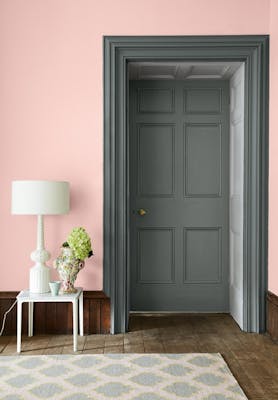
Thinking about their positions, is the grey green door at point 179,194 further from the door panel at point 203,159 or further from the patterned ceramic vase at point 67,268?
the patterned ceramic vase at point 67,268

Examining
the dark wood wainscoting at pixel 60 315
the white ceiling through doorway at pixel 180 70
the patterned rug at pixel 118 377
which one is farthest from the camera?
the white ceiling through doorway at pixel 180 70

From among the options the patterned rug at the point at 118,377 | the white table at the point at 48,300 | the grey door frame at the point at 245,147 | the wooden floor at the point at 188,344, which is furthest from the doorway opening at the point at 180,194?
the patterned rug at the point at 118,377

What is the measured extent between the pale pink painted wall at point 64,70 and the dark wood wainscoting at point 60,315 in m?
0.11

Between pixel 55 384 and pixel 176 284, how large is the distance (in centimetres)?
216

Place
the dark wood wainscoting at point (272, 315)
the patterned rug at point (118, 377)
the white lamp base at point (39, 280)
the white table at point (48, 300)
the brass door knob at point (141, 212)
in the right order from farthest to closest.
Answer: the brass door knob at point (141, 212) → the dark wood wainscoting at point (272, 315) → the white lamp base at point (39, 280) → the white table at point (48, 300) → the patterned rug at point (118, 377)

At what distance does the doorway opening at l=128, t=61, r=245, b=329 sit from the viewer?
502 centimetres

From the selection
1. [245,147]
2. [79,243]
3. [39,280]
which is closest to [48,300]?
[39,280]

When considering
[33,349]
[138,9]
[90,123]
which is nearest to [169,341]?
[33,349]

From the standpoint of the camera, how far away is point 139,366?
337cm

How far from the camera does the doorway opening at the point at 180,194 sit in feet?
16.5

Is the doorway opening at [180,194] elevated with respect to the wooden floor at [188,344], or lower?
elevated

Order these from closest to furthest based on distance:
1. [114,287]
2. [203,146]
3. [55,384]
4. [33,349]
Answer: [55,384] → [33,349] → [114,287] → [203,146]

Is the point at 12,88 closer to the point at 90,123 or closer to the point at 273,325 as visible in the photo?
the point at 90,123

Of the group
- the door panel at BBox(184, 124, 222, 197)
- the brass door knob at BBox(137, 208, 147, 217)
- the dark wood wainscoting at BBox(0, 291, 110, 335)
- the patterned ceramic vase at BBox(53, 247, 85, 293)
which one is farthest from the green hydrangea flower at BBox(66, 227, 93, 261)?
the door panel at BBox(184, 124, 222, 197)
